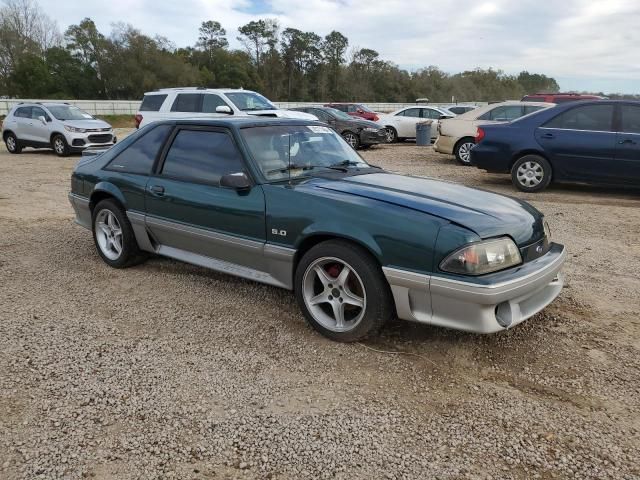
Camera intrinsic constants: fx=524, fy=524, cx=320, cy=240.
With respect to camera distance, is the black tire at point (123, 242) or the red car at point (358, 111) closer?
the black tire at point (123, 242)

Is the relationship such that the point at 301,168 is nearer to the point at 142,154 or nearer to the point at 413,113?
the point at 142,154

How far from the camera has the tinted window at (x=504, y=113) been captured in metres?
12.5

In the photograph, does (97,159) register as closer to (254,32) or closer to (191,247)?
(191,247)

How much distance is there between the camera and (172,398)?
2.91m

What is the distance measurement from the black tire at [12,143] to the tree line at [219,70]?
128 feet

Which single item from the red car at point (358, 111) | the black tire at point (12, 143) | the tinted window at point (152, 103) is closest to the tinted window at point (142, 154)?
the tinted window at point (152, 103)

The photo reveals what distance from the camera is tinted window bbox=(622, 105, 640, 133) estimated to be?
26.7 feet

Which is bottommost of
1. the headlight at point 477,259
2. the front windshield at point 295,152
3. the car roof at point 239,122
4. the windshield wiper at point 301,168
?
the headlight at point 477,259

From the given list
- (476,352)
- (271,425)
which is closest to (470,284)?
(476,352)

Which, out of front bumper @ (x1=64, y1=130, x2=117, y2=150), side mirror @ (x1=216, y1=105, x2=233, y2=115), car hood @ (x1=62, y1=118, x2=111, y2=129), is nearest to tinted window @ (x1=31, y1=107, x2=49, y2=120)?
car hood @ (x1=62, y1=118, x2=111, y2=129)

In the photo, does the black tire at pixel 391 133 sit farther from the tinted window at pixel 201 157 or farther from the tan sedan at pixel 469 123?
the tinted window at pixel 201 157

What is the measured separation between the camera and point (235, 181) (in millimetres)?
3764

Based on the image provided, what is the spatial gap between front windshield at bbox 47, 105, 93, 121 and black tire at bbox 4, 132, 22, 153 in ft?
5.65

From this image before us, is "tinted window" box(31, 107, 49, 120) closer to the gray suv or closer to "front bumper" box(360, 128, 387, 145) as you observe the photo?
the gray suv
